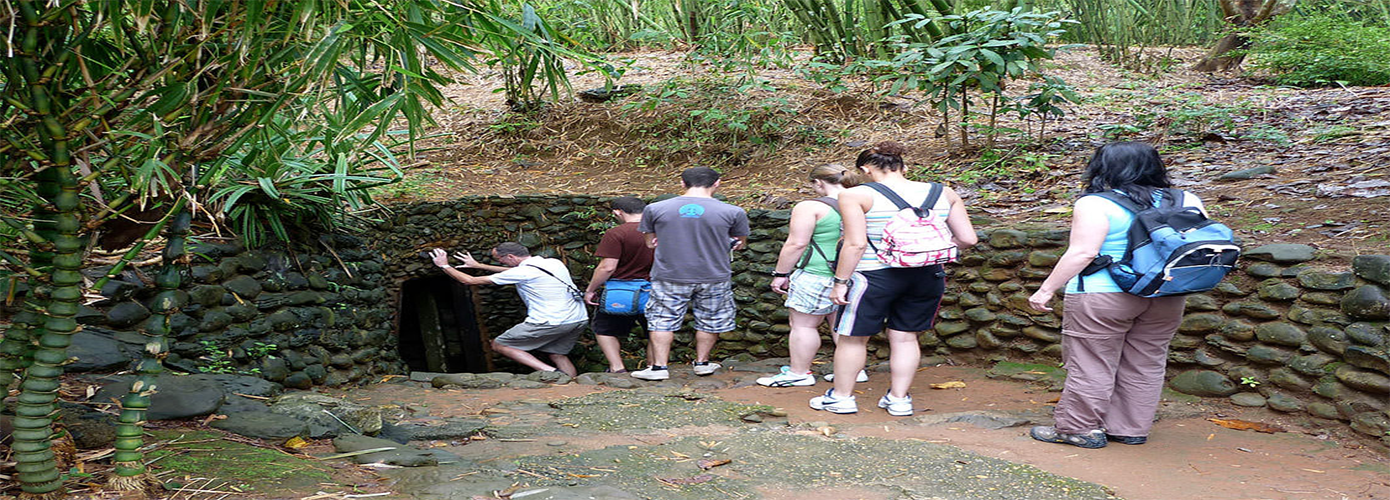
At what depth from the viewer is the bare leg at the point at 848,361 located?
13.2 feet

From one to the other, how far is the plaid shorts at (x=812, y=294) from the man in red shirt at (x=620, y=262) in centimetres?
150

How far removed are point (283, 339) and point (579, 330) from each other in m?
2.04

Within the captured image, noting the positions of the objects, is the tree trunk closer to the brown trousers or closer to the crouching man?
the brown trousers

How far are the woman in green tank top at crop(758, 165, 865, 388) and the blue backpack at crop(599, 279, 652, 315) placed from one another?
1.44 meters

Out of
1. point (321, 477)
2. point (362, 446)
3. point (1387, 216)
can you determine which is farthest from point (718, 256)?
point (1387, 216)

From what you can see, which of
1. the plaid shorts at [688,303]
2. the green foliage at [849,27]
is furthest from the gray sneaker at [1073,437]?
the green foliage at [849,27]

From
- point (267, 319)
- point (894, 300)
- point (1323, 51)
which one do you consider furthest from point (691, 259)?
point (1323, 51)

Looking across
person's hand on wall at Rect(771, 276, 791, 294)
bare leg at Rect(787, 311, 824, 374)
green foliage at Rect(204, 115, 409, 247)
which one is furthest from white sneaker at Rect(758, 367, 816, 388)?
green foliage at Rect(204, 115, 409, 247)

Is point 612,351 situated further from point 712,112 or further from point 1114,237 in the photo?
point 1114,237

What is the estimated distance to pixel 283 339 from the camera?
17.2ft

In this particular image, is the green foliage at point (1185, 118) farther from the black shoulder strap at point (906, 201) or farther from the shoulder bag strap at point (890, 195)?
the shoulder bag strap at point (890, 195)

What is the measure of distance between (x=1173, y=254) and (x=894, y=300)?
1.20m

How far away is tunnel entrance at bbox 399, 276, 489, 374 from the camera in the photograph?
8953 millimetres

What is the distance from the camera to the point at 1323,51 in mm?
8086
